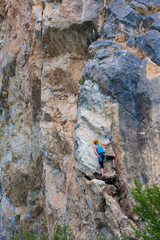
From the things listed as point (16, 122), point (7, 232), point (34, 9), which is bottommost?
point (7, 232)

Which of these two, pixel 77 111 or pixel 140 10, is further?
pixel 140 10

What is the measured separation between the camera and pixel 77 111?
11.8 m

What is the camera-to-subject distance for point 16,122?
18.9 m

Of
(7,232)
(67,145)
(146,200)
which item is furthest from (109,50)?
(7,232)

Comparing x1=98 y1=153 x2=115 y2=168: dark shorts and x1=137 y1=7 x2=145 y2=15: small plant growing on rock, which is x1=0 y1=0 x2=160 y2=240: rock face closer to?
x1=137 y1=7 x2=145 y2=15: small plant growing on rock

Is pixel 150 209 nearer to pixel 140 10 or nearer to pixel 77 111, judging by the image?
pixel 77 111

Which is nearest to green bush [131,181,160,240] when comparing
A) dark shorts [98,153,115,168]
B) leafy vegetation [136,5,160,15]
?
dark shorts [98,153,115,168]

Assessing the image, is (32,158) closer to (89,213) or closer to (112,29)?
(89,213)

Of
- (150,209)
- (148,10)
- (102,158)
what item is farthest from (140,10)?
(150,209)

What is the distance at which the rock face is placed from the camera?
991 centimetres

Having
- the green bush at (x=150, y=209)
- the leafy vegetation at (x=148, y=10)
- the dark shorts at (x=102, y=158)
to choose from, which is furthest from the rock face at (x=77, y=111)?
the green bush at (x=150, y=209)

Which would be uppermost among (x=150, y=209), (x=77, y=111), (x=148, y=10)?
(x=148, y=10)

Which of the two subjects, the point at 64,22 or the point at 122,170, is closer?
the point at 122,170

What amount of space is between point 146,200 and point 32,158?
397 inches
